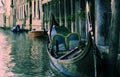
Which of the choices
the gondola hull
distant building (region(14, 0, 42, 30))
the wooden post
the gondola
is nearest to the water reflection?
the gondola

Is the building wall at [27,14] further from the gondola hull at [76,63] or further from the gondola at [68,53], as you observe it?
the gondola hull at [76,63]

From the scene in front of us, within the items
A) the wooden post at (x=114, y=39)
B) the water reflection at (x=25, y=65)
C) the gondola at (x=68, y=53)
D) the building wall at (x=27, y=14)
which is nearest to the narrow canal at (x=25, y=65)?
the water reflection at (x=25, y=65)

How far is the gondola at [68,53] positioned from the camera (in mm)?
9918

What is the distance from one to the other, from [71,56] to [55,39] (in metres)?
3.10

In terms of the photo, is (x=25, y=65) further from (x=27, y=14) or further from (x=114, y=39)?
(x=27, y=14)

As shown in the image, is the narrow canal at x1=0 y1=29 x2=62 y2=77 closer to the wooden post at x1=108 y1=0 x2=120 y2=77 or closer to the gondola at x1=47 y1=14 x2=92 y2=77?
the gondola at x1=47 y1=14 x2=92 y2=77

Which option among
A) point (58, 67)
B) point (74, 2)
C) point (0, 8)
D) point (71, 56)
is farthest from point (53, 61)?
point (0, 8)

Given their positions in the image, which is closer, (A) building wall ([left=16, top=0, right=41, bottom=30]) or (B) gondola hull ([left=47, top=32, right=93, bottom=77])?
(B) gondola hull ([left=47, top=32, right=93, bottom=77])

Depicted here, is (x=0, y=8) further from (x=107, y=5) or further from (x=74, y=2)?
(x=107, y=5)

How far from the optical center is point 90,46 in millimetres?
9242

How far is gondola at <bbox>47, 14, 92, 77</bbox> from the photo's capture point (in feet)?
32.5

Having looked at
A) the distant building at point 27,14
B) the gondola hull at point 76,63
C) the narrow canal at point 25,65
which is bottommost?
the narrow canal at point 25,65

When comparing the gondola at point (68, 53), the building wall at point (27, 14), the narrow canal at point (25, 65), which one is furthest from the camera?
the building wall at point (27, 14)

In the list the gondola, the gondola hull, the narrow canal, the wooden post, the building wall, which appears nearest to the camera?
the wooden post
